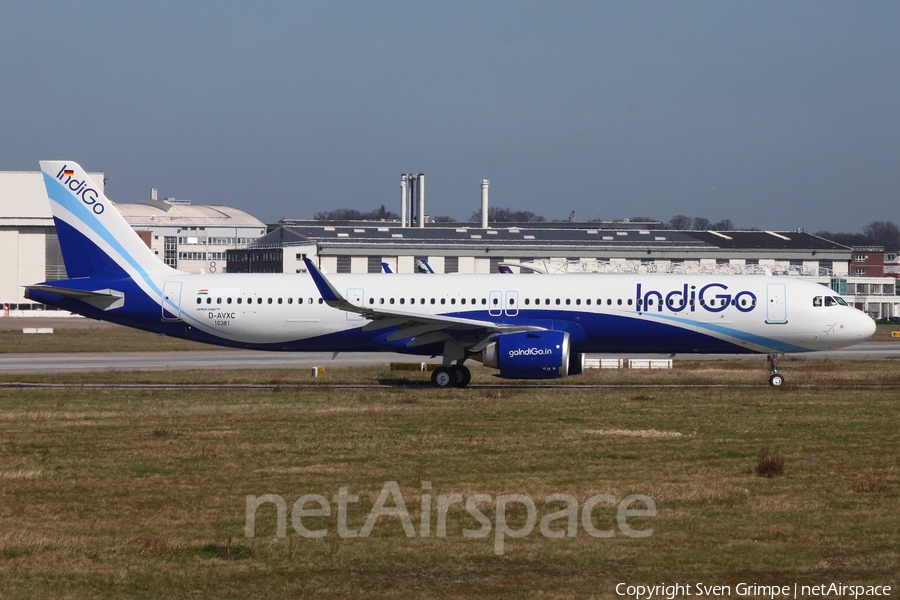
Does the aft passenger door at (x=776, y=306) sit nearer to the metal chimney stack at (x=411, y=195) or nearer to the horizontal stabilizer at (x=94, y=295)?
the horizontal stabilizer at (x=94, y=295)

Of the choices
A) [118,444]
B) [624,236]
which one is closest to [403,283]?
[118,444]

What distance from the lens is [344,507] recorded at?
15383 millimetres

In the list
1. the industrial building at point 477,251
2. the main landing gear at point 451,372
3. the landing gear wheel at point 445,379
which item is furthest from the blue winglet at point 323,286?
the industrial building at point 477,251

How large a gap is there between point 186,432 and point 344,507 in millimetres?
8867

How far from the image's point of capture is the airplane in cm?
3419

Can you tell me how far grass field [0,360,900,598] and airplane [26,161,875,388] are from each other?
3.58 m

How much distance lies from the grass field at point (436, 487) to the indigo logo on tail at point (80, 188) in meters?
8.08

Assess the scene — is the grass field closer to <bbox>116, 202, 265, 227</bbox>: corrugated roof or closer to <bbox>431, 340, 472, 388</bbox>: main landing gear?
<bbox>431, 340, 472, 388</bbox>: main landing gear

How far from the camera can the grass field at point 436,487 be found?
39.7ft

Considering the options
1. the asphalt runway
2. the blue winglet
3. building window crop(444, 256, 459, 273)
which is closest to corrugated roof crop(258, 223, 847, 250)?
building window crop(444, 256, 459, 273)

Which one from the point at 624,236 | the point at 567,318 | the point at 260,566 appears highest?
the point at 624,236

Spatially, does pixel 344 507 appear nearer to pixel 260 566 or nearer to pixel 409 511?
pixel 409 511

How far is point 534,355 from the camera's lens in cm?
3238

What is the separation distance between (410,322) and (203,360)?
2001 centimetres
